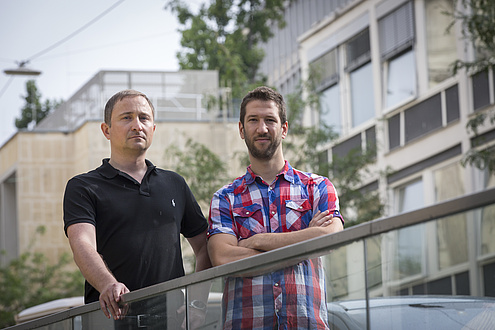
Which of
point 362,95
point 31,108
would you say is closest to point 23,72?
point 362,95

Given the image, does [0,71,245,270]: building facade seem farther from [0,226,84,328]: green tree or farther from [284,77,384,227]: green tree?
[284,77,384,227]: green tree

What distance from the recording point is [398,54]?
22.4 m

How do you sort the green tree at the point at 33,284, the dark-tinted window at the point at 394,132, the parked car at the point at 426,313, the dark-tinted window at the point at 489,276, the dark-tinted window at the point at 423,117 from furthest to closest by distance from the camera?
the green tree at the point at 33,284 → the dark-tinted window at the point at 394,132 → the dark-tinted window at the point at 423,117 → the parked car at the point at 426,313 → the dark-tinted window at the point at 489,276

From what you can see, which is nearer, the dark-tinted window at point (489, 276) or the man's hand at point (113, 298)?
the dark-tinted window at point (489, 276)

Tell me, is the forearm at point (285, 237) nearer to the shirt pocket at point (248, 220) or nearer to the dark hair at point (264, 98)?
the shirt pocket at point (248, 220)

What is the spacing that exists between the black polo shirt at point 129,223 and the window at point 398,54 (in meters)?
16.4

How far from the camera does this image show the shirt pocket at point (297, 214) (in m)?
5.37

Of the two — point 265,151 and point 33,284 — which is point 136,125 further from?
point 33,284

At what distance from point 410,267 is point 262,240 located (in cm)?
170

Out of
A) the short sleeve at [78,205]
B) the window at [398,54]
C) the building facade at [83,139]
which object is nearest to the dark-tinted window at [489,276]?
the short sleeve at [78,205]

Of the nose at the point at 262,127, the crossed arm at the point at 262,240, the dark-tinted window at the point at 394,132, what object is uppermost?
the dark-tinted window at the point at 394,132

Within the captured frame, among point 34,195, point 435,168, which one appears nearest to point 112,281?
point 435,168

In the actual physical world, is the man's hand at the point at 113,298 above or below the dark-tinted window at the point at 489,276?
below

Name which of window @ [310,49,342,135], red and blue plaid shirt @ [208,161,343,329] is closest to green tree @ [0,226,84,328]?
window @ [310,49,342,135]
